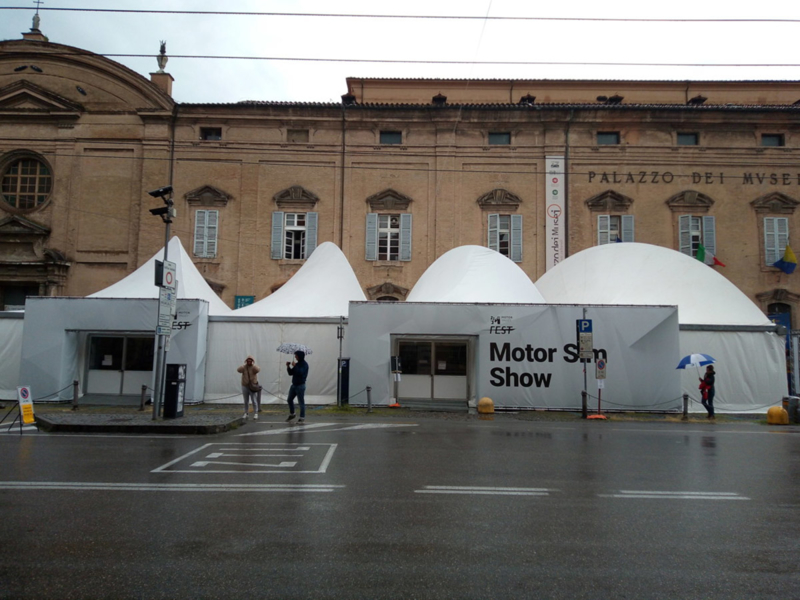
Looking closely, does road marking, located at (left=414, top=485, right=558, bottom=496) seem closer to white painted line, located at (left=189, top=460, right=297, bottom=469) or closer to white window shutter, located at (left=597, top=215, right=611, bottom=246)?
white painted line, located at (left=189, top=460, right=297, bottom=469)

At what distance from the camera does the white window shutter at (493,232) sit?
2956cm

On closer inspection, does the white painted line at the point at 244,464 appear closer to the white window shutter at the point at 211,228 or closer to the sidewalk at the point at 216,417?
the sidewalk at the point at 216,417

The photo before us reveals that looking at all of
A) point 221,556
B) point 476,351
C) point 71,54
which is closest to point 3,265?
point 71,54

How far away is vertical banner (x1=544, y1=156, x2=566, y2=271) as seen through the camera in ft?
96.2

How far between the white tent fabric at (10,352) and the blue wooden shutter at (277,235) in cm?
1174

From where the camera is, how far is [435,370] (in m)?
19.3

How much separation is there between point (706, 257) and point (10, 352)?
2752 centimetres

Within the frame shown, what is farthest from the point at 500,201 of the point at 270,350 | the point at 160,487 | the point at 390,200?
the point at 160,487

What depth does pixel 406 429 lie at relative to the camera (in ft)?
43.5

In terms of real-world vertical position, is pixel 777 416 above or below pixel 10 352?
below

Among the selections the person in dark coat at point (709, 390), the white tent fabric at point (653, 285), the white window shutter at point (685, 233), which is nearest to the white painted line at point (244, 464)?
the person in dark coat at point (709, 390)

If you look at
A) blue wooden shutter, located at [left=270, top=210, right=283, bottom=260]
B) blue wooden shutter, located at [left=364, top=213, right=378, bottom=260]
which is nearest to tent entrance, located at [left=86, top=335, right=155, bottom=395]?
blue wooden shutter, located at [left=270, top=210, right=283, bottom=260]

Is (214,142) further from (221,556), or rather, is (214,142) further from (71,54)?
(221,556)

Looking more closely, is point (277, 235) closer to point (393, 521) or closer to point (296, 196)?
point (296, 196)
